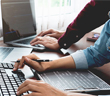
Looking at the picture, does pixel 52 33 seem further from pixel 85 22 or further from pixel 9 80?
pixel 9 80

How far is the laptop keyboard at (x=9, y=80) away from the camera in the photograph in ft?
1.96

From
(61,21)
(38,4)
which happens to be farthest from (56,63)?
(61,21)

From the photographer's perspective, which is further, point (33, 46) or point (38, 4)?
point (38, 4)

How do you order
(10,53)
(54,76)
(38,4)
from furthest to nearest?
(38,4)
(10,53)
(54,76)

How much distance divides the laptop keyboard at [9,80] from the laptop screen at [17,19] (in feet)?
1.42

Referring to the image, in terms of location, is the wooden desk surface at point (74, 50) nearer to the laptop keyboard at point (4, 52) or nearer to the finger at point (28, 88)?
the laptop keyboard at point (4, 52)

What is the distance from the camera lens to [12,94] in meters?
0.59

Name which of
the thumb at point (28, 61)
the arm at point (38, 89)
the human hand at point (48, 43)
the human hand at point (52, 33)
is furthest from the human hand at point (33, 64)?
the human hand at point (52, 33)

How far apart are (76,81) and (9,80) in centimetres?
27

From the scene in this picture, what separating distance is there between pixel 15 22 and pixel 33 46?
8.0 inches

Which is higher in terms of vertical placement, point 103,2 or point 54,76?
point 103,2

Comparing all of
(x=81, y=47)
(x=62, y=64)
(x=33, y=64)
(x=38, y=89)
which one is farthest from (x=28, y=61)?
(x=81, y=47)

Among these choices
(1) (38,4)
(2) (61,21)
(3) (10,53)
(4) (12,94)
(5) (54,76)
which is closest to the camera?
(4) (12,94)

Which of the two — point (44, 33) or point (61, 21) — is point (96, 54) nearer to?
point (44, 33)
